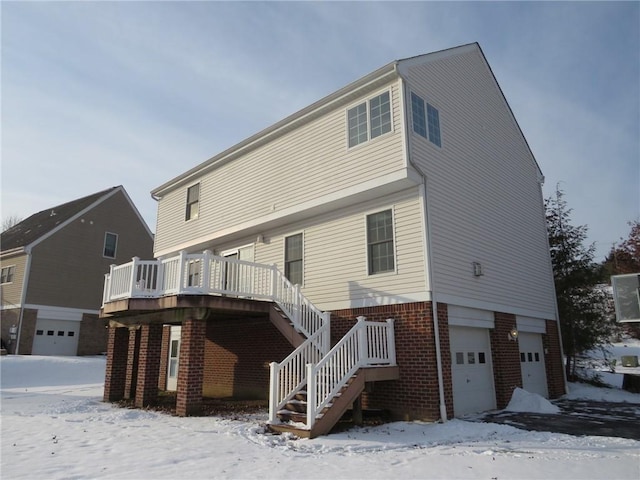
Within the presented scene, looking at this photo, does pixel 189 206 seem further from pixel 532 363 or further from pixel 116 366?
pixel 532 363

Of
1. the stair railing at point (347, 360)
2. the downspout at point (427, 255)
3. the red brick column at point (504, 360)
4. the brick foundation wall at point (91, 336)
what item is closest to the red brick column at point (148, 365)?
the stair railing at point (347, 360)

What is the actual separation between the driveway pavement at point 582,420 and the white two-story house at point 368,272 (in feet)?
3.73

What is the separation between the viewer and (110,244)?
30.4 metres

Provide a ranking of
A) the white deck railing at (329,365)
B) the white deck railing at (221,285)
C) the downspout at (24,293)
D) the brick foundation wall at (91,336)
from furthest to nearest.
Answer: the brick foundation wall at (91,336), the downspout at (24,293), the white deck railing at (221,285), the white deck railing at (329,365)

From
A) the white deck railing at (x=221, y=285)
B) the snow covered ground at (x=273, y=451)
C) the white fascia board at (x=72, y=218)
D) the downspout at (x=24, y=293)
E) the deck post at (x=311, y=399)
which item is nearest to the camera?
the snow covered ground at (x=273, y=451)

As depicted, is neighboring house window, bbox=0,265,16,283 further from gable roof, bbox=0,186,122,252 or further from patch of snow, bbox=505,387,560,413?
patch of snow, bbox=505,387,560,413

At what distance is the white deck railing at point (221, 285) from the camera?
1095cm

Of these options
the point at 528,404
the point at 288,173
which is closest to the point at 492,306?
the point at 528,404

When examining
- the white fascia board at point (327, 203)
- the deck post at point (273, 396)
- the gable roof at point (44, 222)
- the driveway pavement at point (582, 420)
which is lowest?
the driveway pavement at point (582, 420)

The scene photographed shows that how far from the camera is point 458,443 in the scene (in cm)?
797

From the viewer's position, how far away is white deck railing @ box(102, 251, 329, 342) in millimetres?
10945

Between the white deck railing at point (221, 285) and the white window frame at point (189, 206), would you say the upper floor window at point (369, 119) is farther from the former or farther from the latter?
the white window frame at point (189, 206)

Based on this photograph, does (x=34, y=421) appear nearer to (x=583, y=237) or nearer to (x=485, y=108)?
(x=485, y=108)

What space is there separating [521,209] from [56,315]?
25.3m
